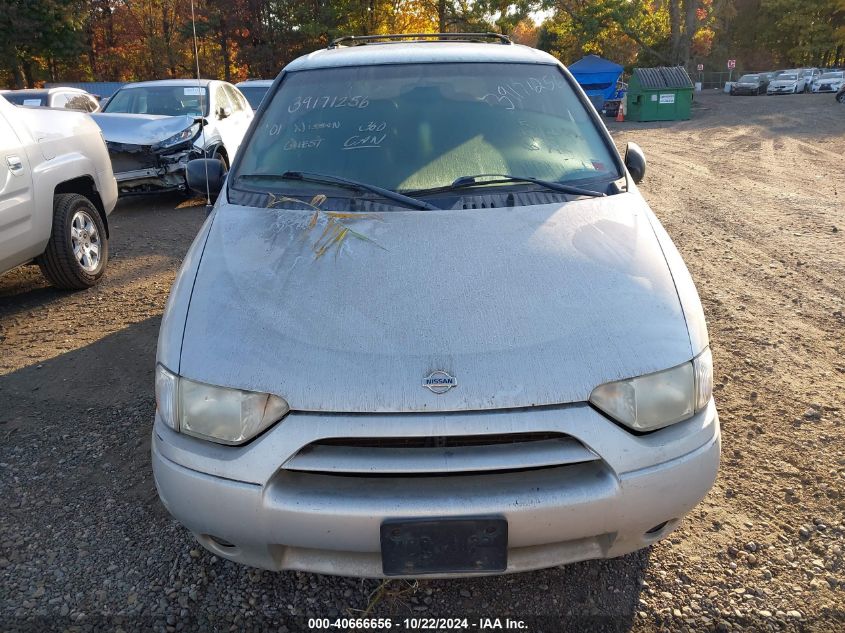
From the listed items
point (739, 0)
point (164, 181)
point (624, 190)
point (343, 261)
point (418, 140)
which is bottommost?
point (164, 181)

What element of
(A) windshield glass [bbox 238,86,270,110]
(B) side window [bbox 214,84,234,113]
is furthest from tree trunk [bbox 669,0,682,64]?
(B) side window [bbox 214,84,234,113]

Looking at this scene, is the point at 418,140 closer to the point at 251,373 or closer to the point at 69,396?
the point at 251,373

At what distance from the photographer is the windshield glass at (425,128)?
2.85m

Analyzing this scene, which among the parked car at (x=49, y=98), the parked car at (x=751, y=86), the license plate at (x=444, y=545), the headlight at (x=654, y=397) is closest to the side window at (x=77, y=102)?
the parked car at (x=49, y=98)

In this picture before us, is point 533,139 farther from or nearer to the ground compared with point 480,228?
farther from the ground

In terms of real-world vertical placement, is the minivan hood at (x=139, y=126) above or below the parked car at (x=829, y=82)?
below

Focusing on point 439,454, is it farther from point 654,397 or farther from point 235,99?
point 235,99

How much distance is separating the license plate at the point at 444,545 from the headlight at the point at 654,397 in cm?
46

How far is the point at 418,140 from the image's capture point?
2.93 meters

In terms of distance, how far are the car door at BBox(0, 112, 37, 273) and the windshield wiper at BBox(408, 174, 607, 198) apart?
318 centimetres

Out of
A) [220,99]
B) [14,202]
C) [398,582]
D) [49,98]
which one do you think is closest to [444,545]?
[398,582]

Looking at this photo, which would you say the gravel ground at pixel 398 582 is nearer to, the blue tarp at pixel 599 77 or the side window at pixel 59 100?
the side window at pixel 59 100

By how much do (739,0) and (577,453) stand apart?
67.8 meters

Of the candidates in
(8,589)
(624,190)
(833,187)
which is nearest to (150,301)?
(8,589)
